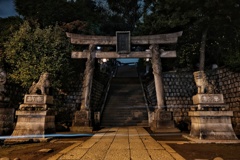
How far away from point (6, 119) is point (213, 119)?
9635 millimetres

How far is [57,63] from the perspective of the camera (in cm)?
1354

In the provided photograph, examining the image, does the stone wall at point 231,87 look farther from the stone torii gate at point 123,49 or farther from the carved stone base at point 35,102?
the carved stone base at point 35,102

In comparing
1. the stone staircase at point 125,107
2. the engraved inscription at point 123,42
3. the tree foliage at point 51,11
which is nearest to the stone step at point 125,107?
the stone staircase at point 125,107

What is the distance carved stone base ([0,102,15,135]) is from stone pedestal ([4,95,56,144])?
97 cm

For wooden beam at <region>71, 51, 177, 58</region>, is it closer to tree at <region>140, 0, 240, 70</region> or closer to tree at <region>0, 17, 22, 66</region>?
tree at <region>140, 0, 240, 70</region>

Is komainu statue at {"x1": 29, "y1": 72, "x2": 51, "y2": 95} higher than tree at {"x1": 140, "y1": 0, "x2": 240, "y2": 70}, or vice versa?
tree at {"x1": 140, "y1": 0, "x2": 240, "y2": 70}

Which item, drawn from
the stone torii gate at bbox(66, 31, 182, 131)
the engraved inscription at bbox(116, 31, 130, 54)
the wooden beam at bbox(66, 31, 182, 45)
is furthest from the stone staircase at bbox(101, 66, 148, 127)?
the wooden beam at bbox(66, 31, 182, 45)

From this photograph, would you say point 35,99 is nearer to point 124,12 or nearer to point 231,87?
point 231,87

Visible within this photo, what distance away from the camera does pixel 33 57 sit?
1322cm

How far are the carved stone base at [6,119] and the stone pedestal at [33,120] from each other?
974 millimetres

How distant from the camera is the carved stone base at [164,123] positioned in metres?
11.8

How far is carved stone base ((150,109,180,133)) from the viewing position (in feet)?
38.9

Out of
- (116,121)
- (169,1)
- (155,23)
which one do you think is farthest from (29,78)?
(169,1)

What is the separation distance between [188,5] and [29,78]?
14.0 m
